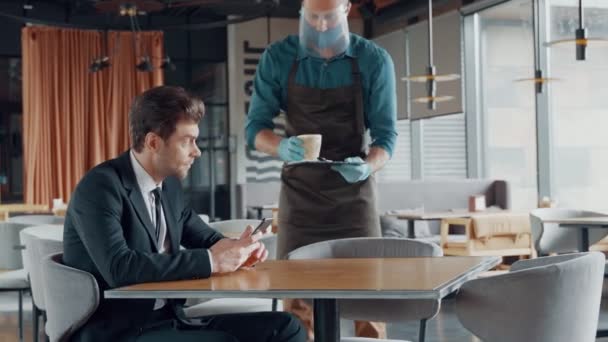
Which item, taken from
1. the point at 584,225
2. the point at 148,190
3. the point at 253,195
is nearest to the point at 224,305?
the point at 148,190

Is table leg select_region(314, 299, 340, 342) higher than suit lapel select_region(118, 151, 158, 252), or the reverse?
suit lapel select_region(118, 151, 158, 252)

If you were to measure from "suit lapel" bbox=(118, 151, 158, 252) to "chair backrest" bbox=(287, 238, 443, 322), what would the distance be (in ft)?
2.18

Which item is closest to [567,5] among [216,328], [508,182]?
[508,182]

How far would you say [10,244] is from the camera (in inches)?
215

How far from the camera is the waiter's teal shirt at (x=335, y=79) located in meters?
3.28

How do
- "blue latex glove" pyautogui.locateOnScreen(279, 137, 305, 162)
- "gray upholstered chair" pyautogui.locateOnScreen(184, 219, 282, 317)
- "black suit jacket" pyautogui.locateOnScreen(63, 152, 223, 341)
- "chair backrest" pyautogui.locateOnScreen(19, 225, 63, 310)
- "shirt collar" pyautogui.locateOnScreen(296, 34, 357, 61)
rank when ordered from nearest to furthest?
"black suit jacket" pyautogui.locateOnScreen(63, 152, 223, 341) < "blue latex glove" pyautogui.locateOnScreen(279, 137, 305, 162) < "shirt collar" pyautogui.locateOnScreen(296, 34, 357, 61) < "chair backrest" pyautogui.locateOnScreen(19, 225, 63, 310) < "gray upholstered chair" pyautogui.locateOnScreen(184, 219, 282, 317)

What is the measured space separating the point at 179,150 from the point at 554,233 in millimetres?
5207

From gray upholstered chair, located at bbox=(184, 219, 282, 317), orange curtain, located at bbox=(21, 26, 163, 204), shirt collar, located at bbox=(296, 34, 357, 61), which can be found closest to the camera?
shirt collar, located at bbox=(296, 34, 357, 61)

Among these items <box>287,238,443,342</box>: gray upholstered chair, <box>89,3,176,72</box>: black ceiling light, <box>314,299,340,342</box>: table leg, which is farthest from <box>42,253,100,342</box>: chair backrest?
<box>89,3,176,72</box>: black ceiling light

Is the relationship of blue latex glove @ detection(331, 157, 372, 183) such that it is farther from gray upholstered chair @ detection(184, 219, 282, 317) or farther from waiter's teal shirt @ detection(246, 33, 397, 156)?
gray upholstered chair @ detection(184, 219, 282, 317)

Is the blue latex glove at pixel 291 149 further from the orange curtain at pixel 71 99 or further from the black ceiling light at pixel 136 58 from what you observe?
the orange curtain at pixel 71 99

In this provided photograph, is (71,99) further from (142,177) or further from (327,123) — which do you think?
(142,177)

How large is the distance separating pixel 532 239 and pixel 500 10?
4.66 meters

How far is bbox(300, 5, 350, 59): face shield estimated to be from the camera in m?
3.07
